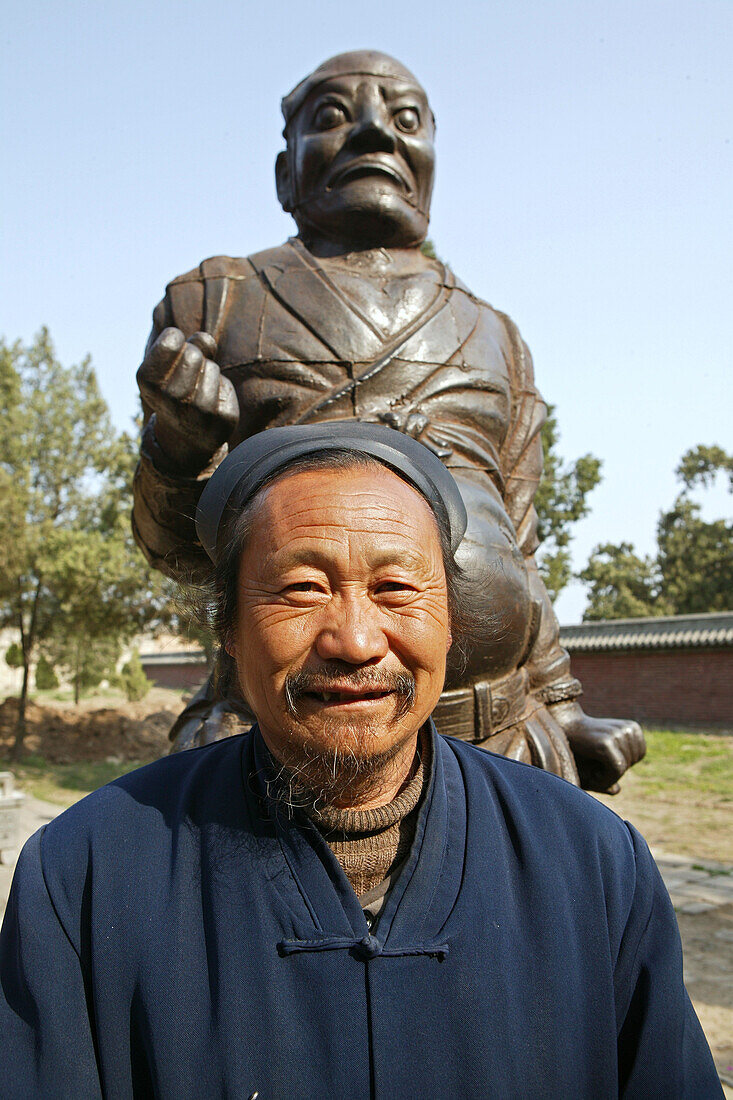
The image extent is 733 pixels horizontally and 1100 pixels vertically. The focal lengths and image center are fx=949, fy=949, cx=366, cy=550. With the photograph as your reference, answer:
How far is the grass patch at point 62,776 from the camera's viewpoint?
505 inches

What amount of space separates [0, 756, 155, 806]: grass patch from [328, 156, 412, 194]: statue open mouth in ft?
34.4

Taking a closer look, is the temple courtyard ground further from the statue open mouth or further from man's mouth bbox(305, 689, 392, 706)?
the statue open mouth

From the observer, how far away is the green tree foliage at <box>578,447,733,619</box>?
A: 86.4 feet

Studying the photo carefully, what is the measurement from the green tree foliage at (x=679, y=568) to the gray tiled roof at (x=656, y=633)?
906 centimetres

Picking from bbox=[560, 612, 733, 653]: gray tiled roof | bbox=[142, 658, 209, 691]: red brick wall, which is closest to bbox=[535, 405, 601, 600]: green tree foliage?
bbox=[560, 612, 733, 653]: gray tiled roof

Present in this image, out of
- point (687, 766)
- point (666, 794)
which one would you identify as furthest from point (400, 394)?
point (687, 766)

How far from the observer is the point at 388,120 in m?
2.89

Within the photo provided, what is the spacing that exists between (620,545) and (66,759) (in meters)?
18.4

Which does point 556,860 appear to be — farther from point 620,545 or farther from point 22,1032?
→ point 620,545

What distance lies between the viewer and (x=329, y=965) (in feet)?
3.86

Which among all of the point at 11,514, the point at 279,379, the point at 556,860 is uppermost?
the point at 11,514

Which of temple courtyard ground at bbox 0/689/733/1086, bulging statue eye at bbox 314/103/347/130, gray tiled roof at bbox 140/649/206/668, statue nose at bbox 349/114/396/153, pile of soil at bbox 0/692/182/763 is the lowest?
temple courtyard ground at bbox 0/689/733/1086

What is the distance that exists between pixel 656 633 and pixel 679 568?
438 inches

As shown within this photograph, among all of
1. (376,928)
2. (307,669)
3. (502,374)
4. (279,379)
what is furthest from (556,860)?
(502,374)
